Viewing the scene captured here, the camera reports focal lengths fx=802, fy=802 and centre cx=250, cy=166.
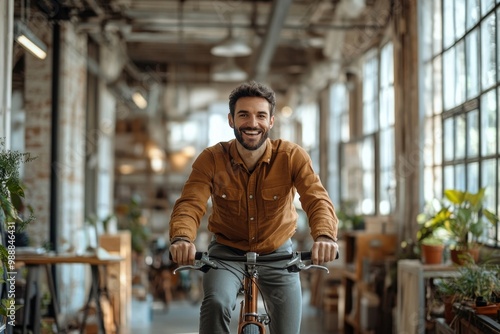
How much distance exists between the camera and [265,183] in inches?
134

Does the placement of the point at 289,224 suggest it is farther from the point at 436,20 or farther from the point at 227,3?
the point at 227,3

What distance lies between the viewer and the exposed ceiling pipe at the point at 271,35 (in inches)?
350

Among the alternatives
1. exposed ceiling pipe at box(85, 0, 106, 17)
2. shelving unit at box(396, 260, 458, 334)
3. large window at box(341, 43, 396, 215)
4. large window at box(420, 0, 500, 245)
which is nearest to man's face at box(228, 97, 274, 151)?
shelving unit at box(396, 260, 458, 334)

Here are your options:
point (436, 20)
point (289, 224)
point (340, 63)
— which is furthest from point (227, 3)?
point (289, 224)

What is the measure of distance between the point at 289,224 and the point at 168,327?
6.23m

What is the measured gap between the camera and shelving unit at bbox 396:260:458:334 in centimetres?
581

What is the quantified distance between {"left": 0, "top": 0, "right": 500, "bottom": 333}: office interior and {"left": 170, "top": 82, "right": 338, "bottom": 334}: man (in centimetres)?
204

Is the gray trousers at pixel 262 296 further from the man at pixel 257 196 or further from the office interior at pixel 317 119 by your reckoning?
Answer: the office interior at pixel 317 119

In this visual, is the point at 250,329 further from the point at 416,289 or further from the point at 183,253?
the point at 416,289

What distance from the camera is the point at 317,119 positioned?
14750 millimetres

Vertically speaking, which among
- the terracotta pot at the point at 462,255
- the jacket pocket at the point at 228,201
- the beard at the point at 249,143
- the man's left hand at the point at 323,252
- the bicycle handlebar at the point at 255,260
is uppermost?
the beard at the point at 249,143

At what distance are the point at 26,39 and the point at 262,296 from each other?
349 cm

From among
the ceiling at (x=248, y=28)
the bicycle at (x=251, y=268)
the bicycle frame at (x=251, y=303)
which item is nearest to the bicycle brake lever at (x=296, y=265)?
the bicycle at (x=251, y=268)

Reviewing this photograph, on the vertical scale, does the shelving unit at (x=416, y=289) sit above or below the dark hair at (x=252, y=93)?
below
